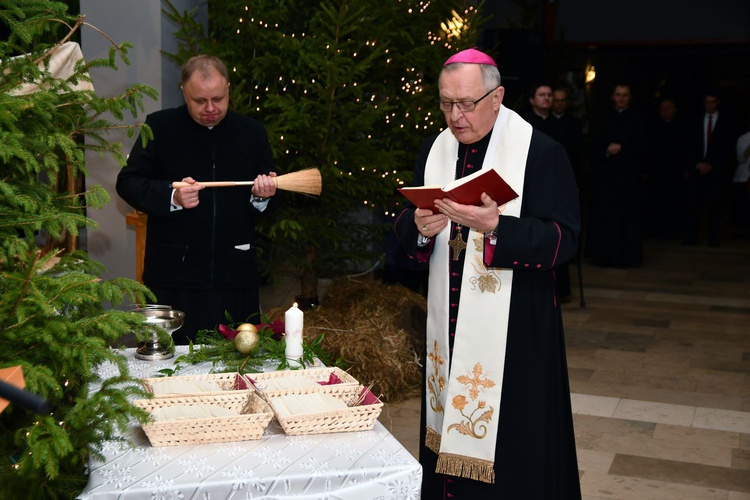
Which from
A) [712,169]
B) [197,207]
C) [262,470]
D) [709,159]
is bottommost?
[262,470]

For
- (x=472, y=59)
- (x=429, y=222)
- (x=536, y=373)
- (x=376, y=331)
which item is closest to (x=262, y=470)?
(x=429, y=222)

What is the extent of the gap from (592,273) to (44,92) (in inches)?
365

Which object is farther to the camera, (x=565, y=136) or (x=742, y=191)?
(x=742, y=191)

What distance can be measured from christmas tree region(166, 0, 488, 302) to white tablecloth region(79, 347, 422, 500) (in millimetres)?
3469

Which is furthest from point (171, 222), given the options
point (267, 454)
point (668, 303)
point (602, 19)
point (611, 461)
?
point (602, 19)

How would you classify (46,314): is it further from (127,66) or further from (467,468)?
(127,66)

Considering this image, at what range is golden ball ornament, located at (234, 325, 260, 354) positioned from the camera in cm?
338

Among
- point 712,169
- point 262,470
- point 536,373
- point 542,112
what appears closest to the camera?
point 262,470

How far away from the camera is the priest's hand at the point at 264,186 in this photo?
4.29 m

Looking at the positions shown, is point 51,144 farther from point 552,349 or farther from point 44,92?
point 552,349

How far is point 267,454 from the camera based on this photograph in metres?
2.54

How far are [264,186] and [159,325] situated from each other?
1097mm

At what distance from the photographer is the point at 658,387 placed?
255 inches

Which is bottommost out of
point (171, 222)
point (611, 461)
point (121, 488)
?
point (611, 461)
